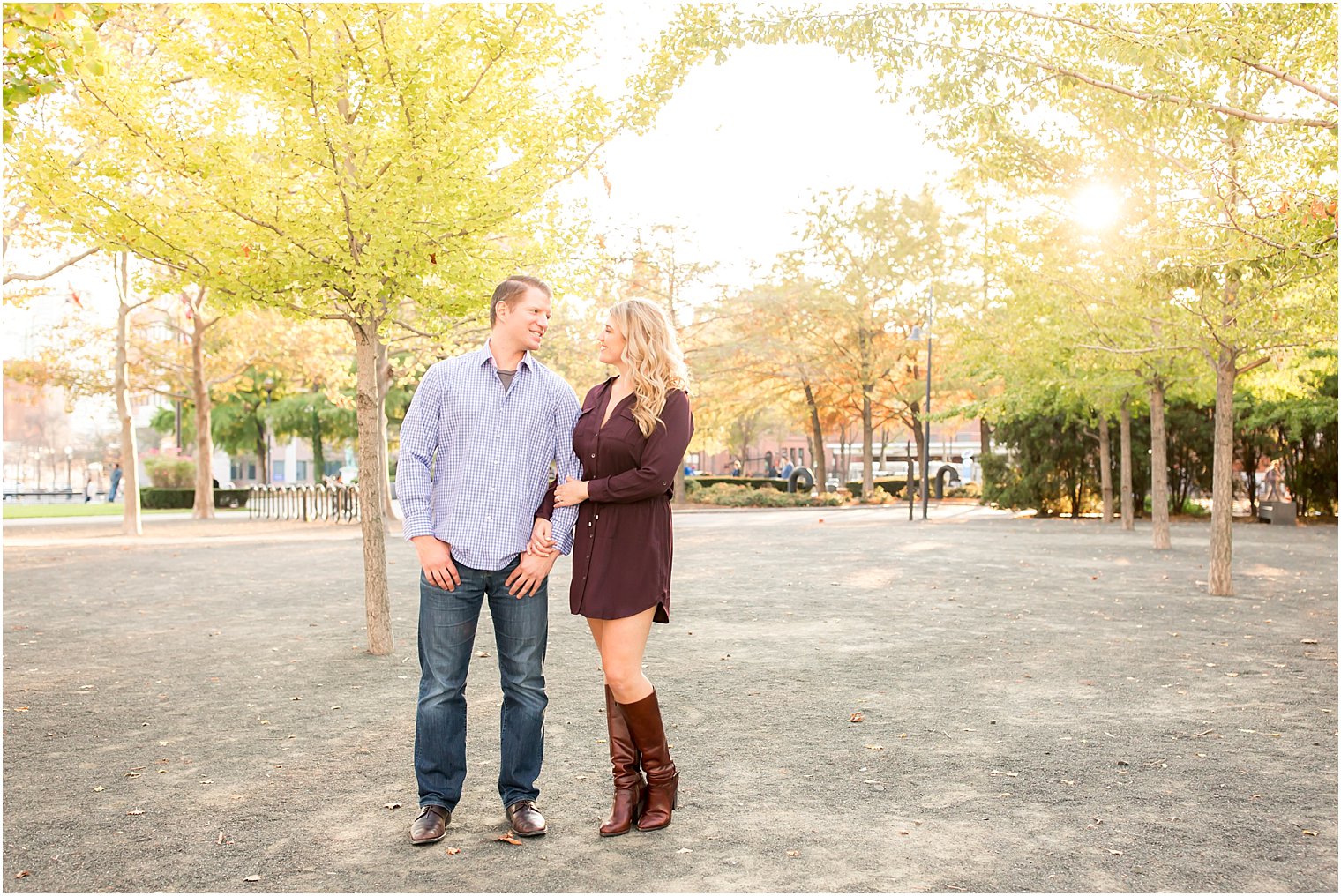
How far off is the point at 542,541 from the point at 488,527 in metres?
0.20

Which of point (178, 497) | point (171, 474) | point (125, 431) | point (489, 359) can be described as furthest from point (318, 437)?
point (489, 359)

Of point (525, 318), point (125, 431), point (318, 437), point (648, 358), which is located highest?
point (318, 437)

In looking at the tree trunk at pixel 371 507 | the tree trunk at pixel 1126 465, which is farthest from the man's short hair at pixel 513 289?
the tree trunk at pixel 1126 465

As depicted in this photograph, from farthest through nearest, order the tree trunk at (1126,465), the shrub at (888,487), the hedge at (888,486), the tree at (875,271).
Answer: the hedge at (888,486), the shrub at (888,487), the tree at (875,271), the tree trunk at (1126,465)

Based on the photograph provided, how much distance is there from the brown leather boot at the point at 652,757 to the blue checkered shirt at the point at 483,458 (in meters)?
0.68

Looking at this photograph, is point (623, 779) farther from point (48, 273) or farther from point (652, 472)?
point (48, 273)

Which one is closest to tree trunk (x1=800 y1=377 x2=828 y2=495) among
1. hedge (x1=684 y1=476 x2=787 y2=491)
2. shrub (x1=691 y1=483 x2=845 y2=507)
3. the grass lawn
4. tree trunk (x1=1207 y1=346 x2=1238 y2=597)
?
hedge (x1=684 y1=476 x2=787 y2=491)

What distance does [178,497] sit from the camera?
128 ft

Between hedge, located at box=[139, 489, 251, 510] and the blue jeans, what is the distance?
36.7 metres

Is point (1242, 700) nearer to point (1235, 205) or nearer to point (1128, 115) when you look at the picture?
point (1128, 115)

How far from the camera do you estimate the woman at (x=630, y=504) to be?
4.16 m

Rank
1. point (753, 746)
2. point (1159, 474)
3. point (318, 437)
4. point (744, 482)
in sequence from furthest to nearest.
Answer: point (318, 437) < point (744, 482) < point (1159, 474) < point (753, 746)

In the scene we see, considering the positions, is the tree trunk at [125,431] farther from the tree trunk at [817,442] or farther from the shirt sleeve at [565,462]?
the tree trunk at [817,442]

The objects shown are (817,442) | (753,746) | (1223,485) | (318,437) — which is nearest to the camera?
(753,746)
